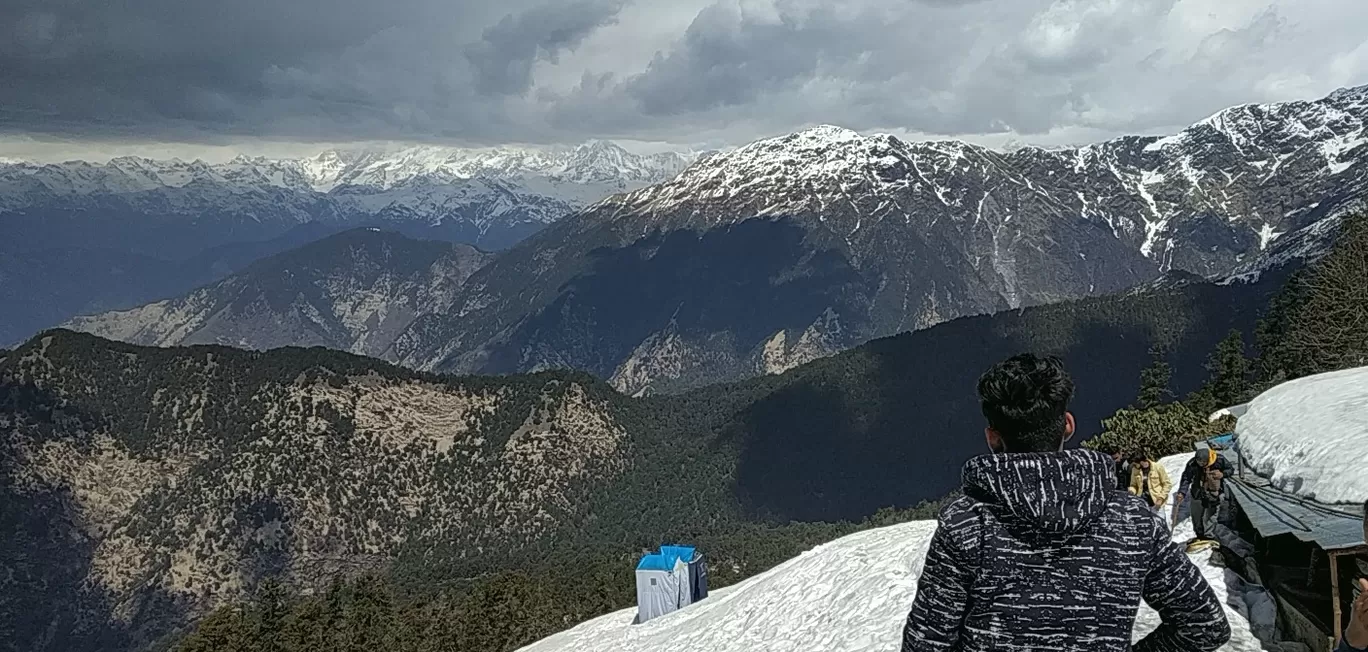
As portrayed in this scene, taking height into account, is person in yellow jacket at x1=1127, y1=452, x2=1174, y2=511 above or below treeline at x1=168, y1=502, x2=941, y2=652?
above

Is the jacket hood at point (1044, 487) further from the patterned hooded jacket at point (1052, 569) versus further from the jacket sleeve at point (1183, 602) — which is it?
the jacket sleeve at point (1183, 602)

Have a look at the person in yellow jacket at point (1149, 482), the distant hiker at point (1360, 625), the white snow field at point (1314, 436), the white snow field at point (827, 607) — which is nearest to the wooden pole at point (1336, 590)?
the white snow field at point (1314, 436)

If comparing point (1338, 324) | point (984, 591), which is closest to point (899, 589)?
point (984, 591)

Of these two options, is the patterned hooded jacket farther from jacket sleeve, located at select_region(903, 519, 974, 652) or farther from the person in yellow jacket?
the person in yellow jacket

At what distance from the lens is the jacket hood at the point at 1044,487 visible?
485cm

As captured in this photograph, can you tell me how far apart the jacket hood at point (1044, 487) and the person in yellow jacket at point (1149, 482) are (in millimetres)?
18020

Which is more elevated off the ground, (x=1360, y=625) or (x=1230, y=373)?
(x=1230, y=373)

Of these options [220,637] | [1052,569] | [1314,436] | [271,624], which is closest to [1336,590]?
[1314,436]

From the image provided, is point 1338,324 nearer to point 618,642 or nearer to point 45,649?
point 618,642

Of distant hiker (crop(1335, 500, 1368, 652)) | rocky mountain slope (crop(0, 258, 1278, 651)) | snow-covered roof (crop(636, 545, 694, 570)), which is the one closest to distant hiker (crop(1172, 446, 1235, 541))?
distant hiker (crop(1335, 500, 1368, 652))

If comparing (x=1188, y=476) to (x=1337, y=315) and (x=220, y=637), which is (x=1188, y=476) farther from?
(x=220, y=637)

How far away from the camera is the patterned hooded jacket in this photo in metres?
4.90

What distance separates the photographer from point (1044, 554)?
4992 mm

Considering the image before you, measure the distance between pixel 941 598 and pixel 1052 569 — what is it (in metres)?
0.59
